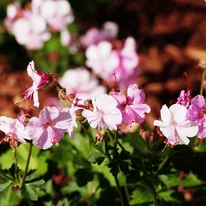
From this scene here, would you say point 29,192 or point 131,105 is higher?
point 131,105

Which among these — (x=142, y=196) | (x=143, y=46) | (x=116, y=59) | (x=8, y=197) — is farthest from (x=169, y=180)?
(x=143, y=46)

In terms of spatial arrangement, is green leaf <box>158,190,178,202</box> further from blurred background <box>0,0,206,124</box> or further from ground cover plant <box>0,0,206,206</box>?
blurred background <box>0,0,206,124</box>

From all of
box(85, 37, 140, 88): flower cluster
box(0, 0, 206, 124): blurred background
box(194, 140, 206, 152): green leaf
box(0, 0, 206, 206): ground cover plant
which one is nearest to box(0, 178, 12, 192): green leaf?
box(0, 0, 206, 206): ground cover plant

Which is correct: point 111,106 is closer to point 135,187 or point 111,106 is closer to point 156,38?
point 135,187

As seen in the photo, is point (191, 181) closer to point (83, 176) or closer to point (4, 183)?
point (83, 176)

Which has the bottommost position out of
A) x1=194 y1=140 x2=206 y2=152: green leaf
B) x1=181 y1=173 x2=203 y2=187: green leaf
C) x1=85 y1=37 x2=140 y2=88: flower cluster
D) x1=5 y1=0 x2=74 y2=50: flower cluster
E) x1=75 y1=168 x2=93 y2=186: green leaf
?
x1=181 y1=173 x2=203 y2=187: green leaf

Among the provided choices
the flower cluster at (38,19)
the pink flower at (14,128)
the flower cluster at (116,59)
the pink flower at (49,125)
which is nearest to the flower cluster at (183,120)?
the pink flower at (49,125)

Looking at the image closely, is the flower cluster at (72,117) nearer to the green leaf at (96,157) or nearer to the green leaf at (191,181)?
the green leaf at (96,157)
